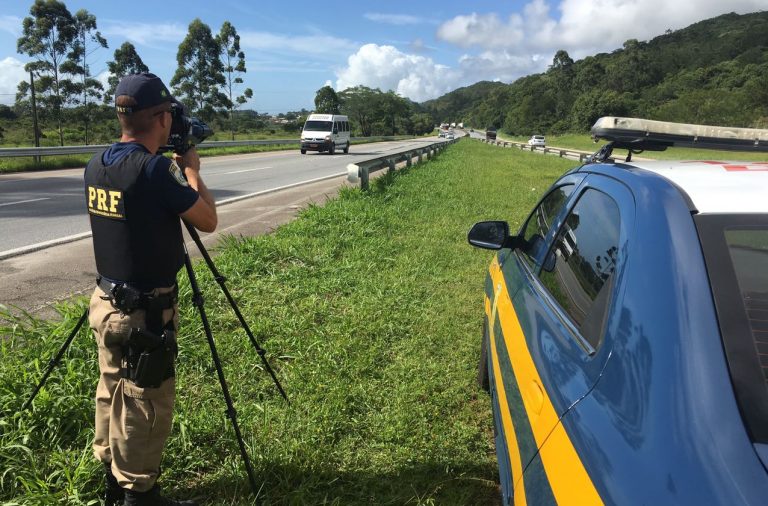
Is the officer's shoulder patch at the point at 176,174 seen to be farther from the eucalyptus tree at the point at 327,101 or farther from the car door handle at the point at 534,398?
the eucalyptus tree at the point at 327,101

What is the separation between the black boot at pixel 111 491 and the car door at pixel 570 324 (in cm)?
182

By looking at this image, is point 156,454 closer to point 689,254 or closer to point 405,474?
point 405,474

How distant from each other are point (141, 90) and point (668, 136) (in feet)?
8.18

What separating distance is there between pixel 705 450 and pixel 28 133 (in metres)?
41.1

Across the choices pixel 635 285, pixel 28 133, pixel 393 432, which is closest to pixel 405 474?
pixel 393 432

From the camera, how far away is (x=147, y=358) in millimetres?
1952

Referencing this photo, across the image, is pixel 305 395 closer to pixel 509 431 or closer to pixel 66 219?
pixel 509 431

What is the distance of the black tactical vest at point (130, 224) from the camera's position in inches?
74.5

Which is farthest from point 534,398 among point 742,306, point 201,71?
point 201,71

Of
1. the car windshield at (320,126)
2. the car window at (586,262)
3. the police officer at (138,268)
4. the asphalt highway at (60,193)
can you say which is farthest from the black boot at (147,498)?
the car windshield at (320,126)

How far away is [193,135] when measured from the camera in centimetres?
227

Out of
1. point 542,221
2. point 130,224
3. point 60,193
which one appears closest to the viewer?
point 130,224

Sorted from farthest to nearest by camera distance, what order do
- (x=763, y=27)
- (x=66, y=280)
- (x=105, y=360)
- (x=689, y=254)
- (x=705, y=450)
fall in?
(x=763, y=27) < (x=66, y=280) < (x=105, y=360) < (x=689, y=254) < (x=705, y=450)

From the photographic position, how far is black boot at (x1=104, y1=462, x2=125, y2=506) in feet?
7.39
